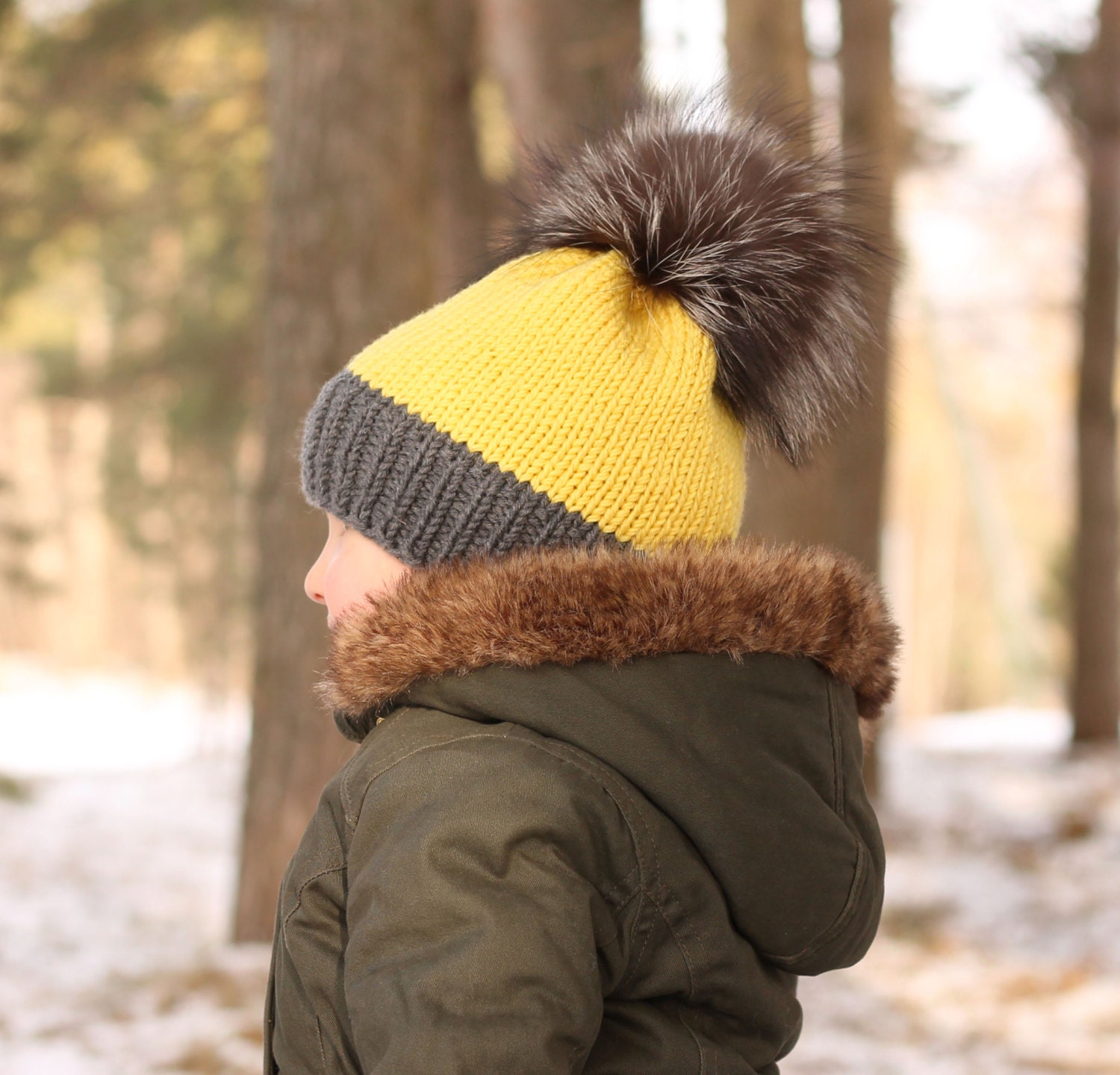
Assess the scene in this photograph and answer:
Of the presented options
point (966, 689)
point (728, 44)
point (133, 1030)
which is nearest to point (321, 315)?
point (133, 1030)

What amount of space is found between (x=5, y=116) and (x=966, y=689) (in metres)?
21.6

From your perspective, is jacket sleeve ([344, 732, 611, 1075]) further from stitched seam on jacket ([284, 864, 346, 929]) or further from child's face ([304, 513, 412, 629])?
child's face ([304, 513, 412, 629])

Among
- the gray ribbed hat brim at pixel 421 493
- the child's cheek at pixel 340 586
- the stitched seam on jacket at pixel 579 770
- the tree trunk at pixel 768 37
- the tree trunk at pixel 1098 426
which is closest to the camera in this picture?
the stitched seam on jacket at pixel 579 770

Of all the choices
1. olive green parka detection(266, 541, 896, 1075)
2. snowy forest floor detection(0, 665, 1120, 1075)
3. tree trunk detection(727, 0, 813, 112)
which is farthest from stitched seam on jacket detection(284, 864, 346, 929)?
tree trunk detection(727, 0, 813, 112)

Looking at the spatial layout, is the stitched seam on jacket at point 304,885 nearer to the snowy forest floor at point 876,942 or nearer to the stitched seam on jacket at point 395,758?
the stitched seam on jacket at point 395,758

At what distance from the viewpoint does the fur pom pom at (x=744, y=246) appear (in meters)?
1.76

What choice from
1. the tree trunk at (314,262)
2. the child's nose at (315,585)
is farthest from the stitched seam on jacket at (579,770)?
the tree trunk at (314,262)

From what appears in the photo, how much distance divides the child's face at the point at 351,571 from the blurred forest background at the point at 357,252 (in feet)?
2.05

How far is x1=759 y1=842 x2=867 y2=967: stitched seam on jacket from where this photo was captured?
5.29 feet

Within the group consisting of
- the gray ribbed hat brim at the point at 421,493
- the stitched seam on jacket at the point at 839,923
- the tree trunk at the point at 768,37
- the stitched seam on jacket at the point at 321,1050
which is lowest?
the stitched seam on jacket at the point at 321,1050

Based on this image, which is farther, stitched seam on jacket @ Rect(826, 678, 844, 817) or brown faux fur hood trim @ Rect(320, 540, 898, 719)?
stitched seam on jacket @ Rect(826, 678, 844, 817)

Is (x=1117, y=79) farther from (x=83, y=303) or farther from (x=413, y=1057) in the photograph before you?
(x=83, y=303)

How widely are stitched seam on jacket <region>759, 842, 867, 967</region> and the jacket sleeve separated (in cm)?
38

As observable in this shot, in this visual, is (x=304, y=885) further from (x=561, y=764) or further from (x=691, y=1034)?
(x=691, y=1034)
